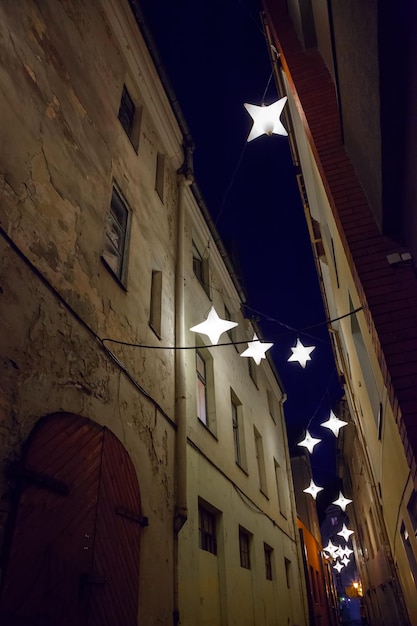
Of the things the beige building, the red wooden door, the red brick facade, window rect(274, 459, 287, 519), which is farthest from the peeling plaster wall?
window rect(274, 459, 287, 519)

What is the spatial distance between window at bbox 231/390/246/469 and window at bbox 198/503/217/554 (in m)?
2.90

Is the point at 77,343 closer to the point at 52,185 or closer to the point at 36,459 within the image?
the point at 36,459

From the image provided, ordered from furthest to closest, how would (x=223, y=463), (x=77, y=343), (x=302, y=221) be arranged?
(x=302, y=221) → (x=223, y=463) → (x=77, y=343)

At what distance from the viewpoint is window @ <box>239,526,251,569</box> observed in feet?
31.8

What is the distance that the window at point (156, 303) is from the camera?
24.8 ft

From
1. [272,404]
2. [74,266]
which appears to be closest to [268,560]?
[272,404]

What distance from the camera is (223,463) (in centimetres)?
934

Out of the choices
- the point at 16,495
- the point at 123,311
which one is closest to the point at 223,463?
the point at 123,311

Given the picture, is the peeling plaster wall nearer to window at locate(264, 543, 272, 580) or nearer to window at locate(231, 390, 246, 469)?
window at locate(231, 390, 246, 469)

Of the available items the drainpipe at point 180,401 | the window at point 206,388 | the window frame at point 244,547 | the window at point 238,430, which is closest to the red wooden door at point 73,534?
the drainpipe at point 180,401

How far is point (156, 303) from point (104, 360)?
262 cm

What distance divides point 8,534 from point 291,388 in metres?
37.9

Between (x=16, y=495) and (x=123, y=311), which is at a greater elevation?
(x=123, y=311)

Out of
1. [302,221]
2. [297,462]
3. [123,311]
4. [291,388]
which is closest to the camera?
[123,311]
